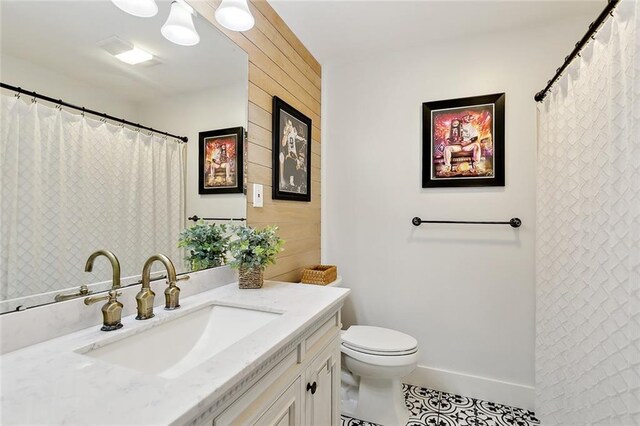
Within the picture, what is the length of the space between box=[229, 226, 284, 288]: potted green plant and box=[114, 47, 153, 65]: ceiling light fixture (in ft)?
2.43

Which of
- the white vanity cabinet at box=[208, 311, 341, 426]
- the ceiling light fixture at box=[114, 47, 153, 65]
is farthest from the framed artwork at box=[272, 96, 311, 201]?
the white vanity cabinet at box=[208, 311, 341, 426]

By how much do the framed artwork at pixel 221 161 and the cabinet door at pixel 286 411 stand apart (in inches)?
34.2

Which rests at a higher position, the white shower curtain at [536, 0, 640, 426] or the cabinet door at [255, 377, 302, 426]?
the white shower curtain at [536, 0, 640, 426]

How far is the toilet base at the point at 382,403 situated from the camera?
172 cm

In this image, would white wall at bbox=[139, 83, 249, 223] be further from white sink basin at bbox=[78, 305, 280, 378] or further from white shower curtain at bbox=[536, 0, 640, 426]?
white shower curtain at bbox=[536, 0, 640, 426]

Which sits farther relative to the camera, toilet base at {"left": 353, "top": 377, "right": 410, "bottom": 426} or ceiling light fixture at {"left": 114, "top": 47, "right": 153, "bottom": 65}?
toilet base at {"left": 353, "top": 377, "right": 410, "bottom": 426}

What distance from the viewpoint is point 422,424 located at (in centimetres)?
172

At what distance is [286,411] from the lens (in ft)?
2.95

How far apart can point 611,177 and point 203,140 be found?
5.03 ft

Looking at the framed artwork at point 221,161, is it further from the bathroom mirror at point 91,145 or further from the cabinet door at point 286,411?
the cabinet door at point 286,411

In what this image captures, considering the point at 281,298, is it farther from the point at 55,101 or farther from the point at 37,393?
the point at 55,101

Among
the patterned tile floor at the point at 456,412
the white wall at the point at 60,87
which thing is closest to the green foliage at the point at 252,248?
the white wall at the point at 60,87

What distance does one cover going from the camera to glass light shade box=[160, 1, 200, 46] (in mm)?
1177

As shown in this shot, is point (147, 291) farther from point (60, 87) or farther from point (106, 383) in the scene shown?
point (60, 87)
